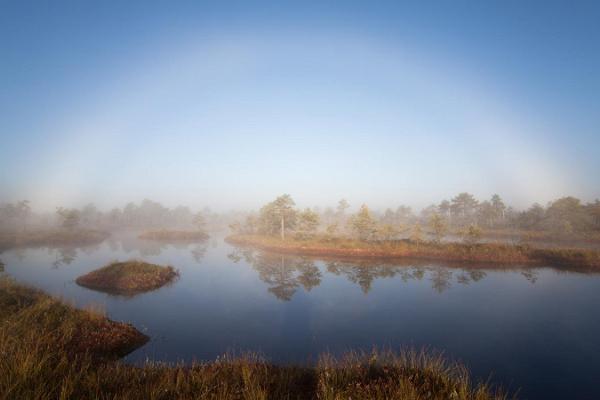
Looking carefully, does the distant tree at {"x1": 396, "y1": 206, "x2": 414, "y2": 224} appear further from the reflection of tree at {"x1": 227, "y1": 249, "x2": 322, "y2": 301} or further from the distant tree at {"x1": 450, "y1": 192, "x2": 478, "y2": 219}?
the reflection of tree at {"x1": 227, "y1": 249, "x2": 322, "y2": 301}

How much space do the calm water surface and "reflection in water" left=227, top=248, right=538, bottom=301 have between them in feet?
0.72

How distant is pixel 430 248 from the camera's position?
4522 cm

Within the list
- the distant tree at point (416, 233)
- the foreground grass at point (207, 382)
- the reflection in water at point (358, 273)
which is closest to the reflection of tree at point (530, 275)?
the reflection in water at point (358, 273)

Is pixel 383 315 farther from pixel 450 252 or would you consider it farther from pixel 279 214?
pixel 279 214

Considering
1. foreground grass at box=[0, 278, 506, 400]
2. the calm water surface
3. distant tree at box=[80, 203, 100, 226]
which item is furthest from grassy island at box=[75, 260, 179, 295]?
distant tree at box=[80, 203, 100, 226]

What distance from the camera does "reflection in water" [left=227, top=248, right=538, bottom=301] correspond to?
29.1 metres

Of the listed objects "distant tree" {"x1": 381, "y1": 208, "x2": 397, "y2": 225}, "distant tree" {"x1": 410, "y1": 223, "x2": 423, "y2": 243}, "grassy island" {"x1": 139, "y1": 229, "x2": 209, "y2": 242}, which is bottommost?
"grassy island" {"x1": 139, "y1": 229, "x2": 209, "y2": 242}

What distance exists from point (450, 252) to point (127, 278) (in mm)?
42702

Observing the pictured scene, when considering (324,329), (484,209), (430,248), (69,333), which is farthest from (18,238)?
(484,209)

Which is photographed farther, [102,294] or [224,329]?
[102,294]

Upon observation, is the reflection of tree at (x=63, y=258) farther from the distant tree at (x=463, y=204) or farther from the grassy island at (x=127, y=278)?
the distant tree at (x=463, y=204)

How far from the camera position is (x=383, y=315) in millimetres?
20578

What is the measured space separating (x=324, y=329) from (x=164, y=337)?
964cm

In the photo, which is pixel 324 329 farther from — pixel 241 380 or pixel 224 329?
pixel 241 380
